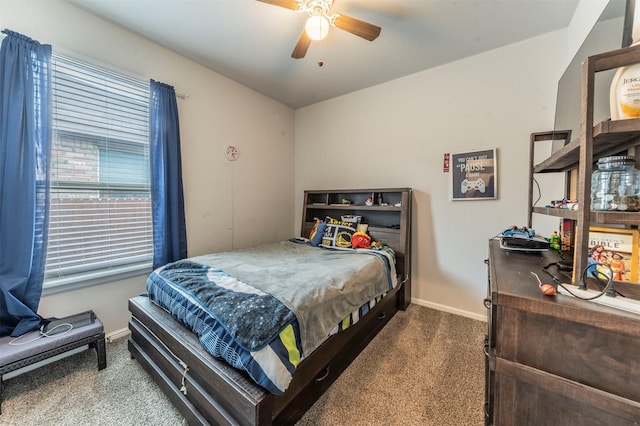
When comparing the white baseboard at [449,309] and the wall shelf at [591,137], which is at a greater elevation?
the wall shelf at [591,137]

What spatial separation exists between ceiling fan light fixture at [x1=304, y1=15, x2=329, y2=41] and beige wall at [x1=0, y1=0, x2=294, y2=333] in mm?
1701

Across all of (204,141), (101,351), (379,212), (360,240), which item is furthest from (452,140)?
(101,351)

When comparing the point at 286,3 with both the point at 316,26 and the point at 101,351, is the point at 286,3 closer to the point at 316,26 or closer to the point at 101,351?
the point at 316,26

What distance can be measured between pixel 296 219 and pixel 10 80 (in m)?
3.22

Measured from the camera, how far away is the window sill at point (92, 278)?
1.88 m

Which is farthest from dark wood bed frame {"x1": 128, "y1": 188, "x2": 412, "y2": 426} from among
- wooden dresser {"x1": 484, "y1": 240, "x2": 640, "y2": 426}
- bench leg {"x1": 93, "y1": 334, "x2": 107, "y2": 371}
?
wooden dresser {"x1": 484, "y1": 240, "x2": 640, "y2": 426}

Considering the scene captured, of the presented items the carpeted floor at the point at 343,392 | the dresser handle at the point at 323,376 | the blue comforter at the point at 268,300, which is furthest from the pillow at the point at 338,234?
the dresser handle at the point at 323,376

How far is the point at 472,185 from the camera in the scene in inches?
100

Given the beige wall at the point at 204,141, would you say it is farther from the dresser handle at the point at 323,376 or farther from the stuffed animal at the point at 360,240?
the dresser handle at the point at 323,376

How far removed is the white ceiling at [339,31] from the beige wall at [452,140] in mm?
226

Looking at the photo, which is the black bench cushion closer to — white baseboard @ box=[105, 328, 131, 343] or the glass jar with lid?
white baseboard @ box=[105, 328, 131, 343]

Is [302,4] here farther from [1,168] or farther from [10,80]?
[1,168]

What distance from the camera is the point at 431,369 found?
1.78 m

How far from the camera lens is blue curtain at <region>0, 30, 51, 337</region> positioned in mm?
1640
